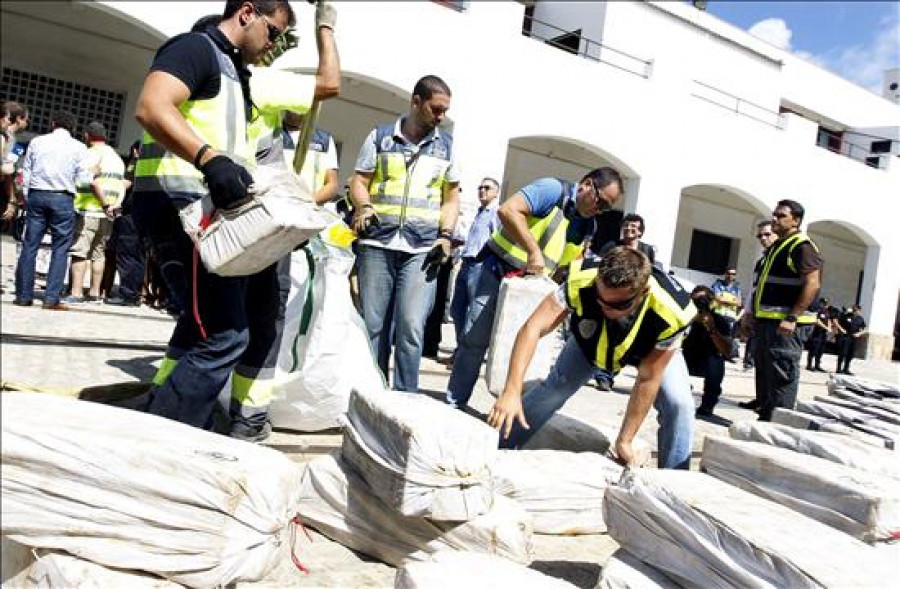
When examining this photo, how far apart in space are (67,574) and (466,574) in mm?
776

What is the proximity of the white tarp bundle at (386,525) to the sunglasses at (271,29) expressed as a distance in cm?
129

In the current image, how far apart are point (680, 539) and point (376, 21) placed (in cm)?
154

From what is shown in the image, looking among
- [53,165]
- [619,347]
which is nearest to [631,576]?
[619,347]

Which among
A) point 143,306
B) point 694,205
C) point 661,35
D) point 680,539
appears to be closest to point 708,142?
point 661,35

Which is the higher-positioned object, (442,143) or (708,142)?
(708,142)

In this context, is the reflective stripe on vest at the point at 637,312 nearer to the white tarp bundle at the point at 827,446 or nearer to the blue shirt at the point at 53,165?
the white tarp bundle at the point at 827,446

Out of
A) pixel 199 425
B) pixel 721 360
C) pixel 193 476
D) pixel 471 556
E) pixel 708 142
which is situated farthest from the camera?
pixel 708 142

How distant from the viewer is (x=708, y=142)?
599 inches

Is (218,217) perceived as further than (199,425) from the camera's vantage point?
No

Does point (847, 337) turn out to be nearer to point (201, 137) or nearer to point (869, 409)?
point (869, 409)

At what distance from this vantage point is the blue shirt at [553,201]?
12.6 feet

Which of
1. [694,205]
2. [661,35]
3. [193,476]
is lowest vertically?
[193,476]

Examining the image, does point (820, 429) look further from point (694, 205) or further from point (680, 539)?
point (694, 205)

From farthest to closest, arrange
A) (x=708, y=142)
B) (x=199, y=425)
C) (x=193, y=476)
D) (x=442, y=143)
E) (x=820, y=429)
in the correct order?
(x=708, y=142)
(x=442, y=143)
(x=820, y=429)
(x=199, y=425)
(x=193, y=476)
